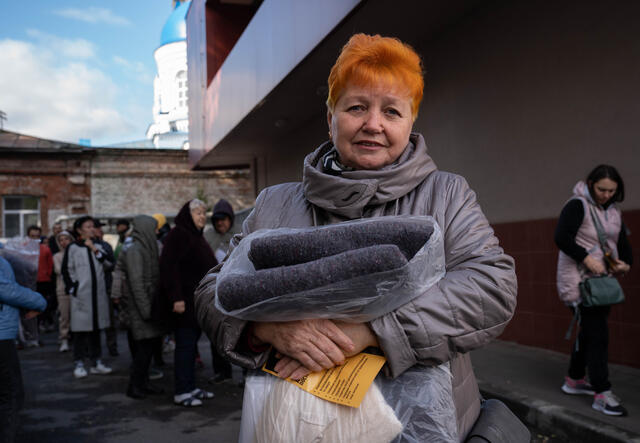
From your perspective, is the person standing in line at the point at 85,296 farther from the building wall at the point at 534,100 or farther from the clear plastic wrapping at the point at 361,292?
the clear plastic wrapping at the point at 361,292

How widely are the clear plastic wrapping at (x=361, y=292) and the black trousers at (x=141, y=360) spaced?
16.7 ft

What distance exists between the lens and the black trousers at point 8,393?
341 cm

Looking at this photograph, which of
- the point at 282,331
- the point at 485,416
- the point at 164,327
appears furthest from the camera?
the point at 164,327

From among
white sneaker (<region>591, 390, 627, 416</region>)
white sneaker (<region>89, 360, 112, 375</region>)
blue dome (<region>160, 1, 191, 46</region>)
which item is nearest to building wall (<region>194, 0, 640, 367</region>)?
white sneaker (<region>591, 390, 627, 416</region>)

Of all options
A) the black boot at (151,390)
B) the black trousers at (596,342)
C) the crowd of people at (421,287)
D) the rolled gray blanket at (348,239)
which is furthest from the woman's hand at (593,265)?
the black boot at (151,390)

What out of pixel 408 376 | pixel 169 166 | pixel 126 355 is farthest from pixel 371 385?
pixel 169 166

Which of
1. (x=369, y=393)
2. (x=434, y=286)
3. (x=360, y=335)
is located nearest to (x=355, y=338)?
(x=360, y=335)

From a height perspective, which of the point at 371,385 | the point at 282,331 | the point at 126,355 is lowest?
the point at 126,355

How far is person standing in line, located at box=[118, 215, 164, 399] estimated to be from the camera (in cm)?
600

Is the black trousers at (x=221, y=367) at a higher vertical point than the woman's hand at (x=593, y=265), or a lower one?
lower

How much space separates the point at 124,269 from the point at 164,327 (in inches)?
34.6

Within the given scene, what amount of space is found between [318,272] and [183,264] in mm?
4827

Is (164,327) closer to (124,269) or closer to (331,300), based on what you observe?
(124,269)

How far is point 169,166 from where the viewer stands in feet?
81.4
